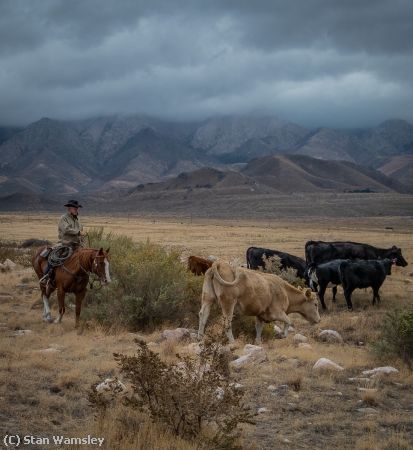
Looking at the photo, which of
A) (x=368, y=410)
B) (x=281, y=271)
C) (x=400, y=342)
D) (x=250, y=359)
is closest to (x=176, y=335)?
(x=250, y=359)

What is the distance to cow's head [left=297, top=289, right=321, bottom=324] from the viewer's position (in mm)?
13164

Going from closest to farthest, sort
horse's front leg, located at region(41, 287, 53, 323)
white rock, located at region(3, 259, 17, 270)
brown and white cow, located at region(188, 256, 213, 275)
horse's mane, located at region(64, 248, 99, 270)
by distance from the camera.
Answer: horse's mane, located at region(64, 248, 99, 270)
horse's front leg, located at region(41, 287, 53, 323)
brown and white cow, located at region(188, 256, 213, 275)
white rock, located at region(3, 259, 17, 270)

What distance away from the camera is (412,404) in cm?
804

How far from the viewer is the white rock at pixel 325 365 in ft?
31.1

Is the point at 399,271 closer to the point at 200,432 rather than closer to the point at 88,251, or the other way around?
the point at 88,251

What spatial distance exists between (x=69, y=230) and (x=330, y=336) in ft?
22.3

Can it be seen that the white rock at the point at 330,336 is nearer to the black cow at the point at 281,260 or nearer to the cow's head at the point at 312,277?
the cow's head at the point at 312,277

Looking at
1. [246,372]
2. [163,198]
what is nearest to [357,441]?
[246,372]

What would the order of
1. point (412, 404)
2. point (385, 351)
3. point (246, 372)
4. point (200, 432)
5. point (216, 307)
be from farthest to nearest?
point (216, 307) < point (385, 351) < point (246, 372) < point (412, 404) < point (200, 432)

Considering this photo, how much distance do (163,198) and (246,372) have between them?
16406 centimetres

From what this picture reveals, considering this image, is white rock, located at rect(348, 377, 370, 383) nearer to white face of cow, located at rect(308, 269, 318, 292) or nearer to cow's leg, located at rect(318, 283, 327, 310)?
cow's leg, located at rect(318, 283, 327, 310)

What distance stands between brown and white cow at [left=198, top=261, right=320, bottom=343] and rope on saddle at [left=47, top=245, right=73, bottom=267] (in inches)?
→ 153

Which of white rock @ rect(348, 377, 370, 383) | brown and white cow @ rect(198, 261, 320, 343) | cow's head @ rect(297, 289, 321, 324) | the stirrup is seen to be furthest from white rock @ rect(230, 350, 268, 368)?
the stirrup

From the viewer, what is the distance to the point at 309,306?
13.3 metres
